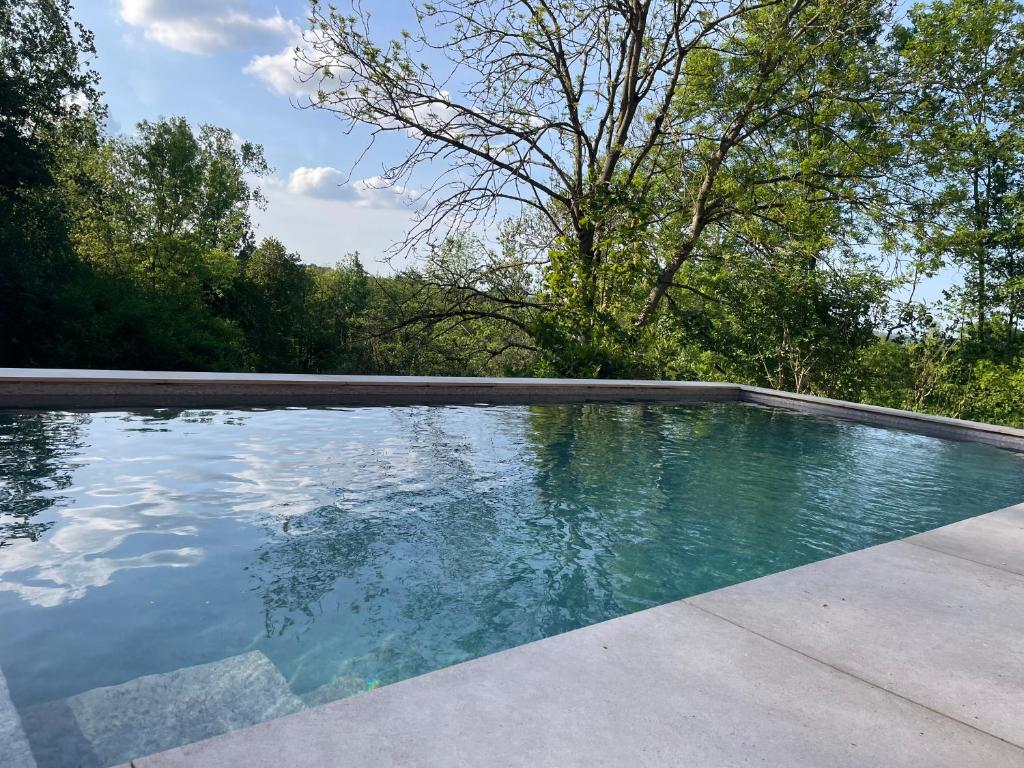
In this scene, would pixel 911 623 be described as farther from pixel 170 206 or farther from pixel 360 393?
pixel 170 206

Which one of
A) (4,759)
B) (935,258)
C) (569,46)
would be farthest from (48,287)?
(935,258)

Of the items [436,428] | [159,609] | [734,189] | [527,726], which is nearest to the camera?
[527,726]

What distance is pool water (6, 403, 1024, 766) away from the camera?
2.15 m

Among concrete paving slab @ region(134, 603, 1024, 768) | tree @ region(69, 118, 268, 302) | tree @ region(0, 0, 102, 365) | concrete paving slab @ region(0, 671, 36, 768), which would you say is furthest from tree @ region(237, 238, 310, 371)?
concrete paving slab @ region(134, 603, 1024, 768)

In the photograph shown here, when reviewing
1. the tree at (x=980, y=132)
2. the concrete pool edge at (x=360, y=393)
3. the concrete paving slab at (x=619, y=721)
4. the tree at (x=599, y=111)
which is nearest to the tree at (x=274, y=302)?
the tree at (x=599, y=111)

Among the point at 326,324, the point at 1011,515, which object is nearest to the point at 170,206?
the point at 326,324

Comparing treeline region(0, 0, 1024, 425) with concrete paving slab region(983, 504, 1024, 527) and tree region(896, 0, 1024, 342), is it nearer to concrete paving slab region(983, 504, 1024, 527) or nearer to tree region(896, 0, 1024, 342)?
tree region(896, 0, 1024, 342)

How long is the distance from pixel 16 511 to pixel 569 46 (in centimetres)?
996

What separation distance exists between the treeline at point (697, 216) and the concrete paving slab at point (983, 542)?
6503 mm

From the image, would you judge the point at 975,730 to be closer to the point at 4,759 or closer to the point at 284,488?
the point at 4,759

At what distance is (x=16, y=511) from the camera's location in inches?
125

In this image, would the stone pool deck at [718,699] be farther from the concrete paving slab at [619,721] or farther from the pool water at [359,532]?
the pool water at [359,532]

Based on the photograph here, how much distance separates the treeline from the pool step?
25.6 feet

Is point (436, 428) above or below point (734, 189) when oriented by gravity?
below
